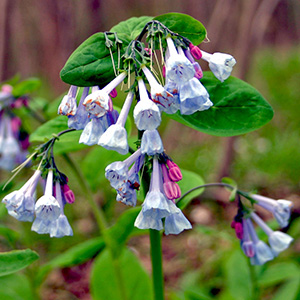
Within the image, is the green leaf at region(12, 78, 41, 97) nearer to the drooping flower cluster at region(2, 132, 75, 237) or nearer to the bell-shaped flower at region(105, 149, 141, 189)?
the drooping flower cluster at region(2, 132, 75, 237)

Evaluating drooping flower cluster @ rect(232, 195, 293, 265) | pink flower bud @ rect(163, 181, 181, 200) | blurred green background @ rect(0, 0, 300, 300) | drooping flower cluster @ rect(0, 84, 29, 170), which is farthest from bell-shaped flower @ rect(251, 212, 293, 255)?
drooping flower cluster @ rect(0, 84, 29, 170)

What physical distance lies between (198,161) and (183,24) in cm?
255

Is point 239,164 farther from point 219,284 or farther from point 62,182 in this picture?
point 62,182

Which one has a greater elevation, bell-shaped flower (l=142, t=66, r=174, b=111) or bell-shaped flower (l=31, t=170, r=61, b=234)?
bell-shaped flower (l=142, t=66, r=174, b=111)

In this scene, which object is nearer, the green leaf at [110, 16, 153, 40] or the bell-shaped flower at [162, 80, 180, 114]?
the bell-shaped flower at [162, 80, 180, 114]

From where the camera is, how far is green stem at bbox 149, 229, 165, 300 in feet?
3.08

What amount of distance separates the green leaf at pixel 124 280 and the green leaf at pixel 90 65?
0.88 m

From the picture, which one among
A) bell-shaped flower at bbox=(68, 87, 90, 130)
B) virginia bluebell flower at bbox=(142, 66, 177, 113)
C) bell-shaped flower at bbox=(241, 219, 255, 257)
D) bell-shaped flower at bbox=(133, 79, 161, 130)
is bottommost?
bell-shaped flower at bbox=(241, 219, 255, 257)

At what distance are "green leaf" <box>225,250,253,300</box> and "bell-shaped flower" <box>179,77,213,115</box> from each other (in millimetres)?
964

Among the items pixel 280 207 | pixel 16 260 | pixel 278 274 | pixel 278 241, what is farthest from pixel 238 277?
pixel 16 260

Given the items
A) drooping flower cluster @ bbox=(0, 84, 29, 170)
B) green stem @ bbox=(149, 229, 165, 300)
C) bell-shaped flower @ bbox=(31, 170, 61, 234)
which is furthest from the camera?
drooping flower cluster @ bbox=(0, 84, 29, 170)

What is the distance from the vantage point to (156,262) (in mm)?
973

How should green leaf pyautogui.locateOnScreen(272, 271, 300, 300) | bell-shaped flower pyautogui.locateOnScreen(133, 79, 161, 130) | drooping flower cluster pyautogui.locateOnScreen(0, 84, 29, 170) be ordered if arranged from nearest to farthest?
1. bell-shaped flower pyautogui.locateOnScreen(133, 79, 161, 130)
2. green leaf pyautogui.locateOnScreen(272, 271, 300, 300)
3. drooping flower cluster pyautogui.locateOnScreen(0, 84, 29, 170)

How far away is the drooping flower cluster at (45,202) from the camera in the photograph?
0.84 meters
